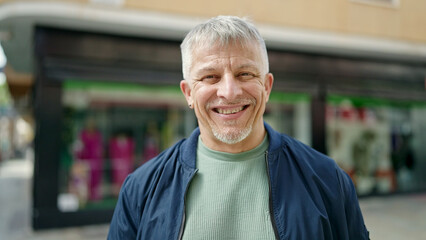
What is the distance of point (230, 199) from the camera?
4.57 ft

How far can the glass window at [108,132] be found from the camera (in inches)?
231

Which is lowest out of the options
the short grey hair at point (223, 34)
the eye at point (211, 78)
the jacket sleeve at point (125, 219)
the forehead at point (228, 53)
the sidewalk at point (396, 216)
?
the sidewalk at point (396, 216)

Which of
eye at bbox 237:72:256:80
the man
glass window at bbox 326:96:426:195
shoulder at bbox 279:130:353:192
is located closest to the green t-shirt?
the man

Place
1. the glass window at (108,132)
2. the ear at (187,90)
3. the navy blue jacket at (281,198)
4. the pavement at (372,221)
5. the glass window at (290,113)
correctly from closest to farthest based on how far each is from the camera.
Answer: the navy blue jacket at (281,198)
the ear at (187,90)
the pavement at (372,221)
the glass window at (108,132)
the glass window at (290,113)

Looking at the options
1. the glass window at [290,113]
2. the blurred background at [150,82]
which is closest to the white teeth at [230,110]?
the blurred background at [150,82]

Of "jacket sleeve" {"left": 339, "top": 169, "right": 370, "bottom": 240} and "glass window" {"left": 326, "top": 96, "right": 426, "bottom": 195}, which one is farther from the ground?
"jacket sleeve" {"left": 339, "top": 169, "right": 370, "bottom": 240}

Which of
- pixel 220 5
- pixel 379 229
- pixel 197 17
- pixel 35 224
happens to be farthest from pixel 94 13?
pixel 379 229

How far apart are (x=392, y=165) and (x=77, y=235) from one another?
7824mm

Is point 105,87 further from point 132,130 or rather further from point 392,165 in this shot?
point 392,165

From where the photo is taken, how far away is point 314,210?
4.33 ft

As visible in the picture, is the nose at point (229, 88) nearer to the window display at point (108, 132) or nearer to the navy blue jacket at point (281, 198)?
the navy blue jacket at point (281, 198)

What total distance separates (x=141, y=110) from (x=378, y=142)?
20.4 ft

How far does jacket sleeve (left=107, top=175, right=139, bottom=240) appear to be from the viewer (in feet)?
4.93

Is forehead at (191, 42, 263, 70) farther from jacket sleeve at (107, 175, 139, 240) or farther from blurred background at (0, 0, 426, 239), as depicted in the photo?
blurred background at (0, 0, 426, 239)
